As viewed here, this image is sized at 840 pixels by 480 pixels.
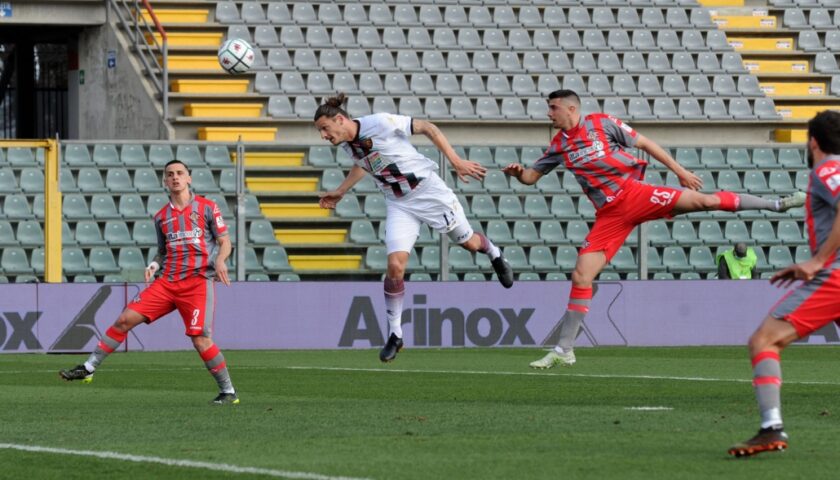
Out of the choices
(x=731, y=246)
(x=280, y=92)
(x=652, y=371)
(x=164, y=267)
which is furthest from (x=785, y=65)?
(x=164, y=267)

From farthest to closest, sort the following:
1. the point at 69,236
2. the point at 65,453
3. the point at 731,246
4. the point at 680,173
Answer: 1. the point at 731,246
2. the point at 69,236
3. the point at 680,173
4. the point at 65,453

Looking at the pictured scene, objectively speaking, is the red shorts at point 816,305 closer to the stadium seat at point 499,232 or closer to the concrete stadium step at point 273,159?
Answer: the stadium seat at point 499,232

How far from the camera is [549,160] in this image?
13508 mm

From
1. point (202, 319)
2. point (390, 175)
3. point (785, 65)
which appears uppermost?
point (785, 65)

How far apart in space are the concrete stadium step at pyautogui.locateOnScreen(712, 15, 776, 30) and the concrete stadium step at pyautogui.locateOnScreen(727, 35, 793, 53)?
0.87 feet

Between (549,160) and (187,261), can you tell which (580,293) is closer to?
(549,160)

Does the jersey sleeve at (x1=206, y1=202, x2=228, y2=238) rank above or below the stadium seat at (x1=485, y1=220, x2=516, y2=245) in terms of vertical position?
above

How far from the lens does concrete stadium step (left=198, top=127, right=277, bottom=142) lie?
2570 centimetres

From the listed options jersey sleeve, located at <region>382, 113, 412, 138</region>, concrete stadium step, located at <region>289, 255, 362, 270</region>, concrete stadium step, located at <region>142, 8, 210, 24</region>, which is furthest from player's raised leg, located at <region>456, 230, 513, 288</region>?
concrete stadium step, located at <region>142, 8, 210, 24</region>

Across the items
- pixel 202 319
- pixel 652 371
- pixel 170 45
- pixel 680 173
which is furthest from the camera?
pixel 170 45

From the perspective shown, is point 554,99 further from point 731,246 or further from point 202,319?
point 731,246

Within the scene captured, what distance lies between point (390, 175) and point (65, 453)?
5900 mm

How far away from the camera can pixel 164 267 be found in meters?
11.5

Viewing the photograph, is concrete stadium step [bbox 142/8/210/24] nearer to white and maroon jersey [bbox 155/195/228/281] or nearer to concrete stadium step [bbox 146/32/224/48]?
Answer: concrete stadium step [bbox 146/32/224/48]
